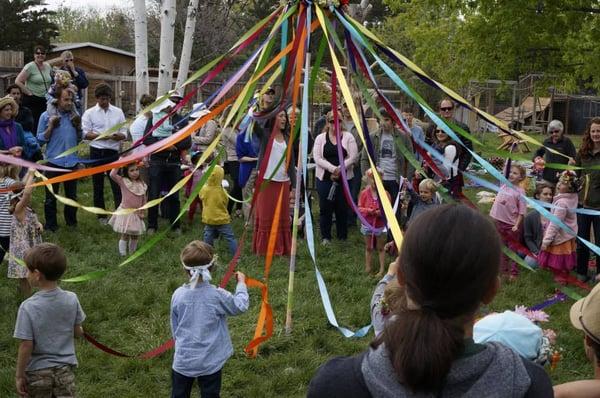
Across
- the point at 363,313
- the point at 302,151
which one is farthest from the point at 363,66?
the point at 363,313

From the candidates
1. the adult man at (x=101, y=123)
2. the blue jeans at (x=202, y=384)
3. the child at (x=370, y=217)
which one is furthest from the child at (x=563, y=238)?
the adult man at (x=101, y=123)

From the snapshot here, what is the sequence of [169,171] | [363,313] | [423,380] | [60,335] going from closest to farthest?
[423,380]
[60,335]
[363,313]
[169,171]

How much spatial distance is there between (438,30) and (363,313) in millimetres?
9354

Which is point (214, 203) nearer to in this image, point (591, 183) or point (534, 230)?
point (534, 230)

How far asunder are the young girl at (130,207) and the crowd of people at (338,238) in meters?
0.01

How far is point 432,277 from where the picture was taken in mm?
1366

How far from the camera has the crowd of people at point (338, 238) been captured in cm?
136

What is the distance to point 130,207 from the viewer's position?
7.08 metres

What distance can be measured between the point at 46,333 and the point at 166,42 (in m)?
8.37

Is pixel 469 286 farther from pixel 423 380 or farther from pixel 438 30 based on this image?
pixel 438 30

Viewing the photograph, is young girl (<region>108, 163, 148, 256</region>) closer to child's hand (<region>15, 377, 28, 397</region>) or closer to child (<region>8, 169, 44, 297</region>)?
child (<region>8, 169, 44, 297</region>)

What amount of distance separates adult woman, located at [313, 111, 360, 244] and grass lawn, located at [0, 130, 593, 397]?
1.14ft

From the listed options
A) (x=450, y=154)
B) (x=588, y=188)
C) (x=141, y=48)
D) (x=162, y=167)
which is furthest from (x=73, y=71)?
(x=588, y=188)

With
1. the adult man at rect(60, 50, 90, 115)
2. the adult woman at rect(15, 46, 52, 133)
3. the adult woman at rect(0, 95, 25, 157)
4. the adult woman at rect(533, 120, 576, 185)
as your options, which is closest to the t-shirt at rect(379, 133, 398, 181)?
the adult woman at rect(533, 120, 576, 185)
